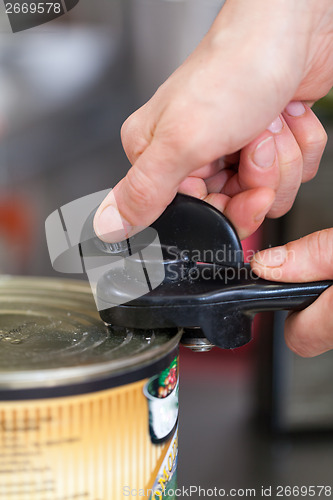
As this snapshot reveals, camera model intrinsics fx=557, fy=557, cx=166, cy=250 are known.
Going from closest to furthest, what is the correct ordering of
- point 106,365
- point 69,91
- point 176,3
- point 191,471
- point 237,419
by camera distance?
point 106,365, point 191,471, point 237,419, point 176,3, point 69,91

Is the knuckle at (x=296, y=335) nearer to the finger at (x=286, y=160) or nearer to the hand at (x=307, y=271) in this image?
the hand at (x=307, y=271)

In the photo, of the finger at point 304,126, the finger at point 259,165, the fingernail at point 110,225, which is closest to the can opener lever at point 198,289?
the fingernail at point 110,225

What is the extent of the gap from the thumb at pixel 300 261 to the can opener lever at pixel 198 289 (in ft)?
0.07

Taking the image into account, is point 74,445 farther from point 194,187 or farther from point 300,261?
point 194,187

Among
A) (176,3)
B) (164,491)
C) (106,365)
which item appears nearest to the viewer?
(106,365)

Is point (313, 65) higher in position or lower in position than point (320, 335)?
higher

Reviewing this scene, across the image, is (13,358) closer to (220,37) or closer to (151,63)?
(220,37)

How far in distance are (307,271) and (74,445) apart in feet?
1.30

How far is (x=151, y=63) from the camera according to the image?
2.17m

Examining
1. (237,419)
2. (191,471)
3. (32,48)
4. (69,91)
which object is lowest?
(237,419)

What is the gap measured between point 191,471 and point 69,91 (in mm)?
1490

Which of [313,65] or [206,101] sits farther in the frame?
[313,65]

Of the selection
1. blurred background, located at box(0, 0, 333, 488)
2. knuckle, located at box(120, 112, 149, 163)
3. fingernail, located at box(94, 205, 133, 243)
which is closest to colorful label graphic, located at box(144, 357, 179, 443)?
fingernail, located at box(94, 205, 133, 243)

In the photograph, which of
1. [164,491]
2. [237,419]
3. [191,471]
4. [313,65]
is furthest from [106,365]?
[237,419]
